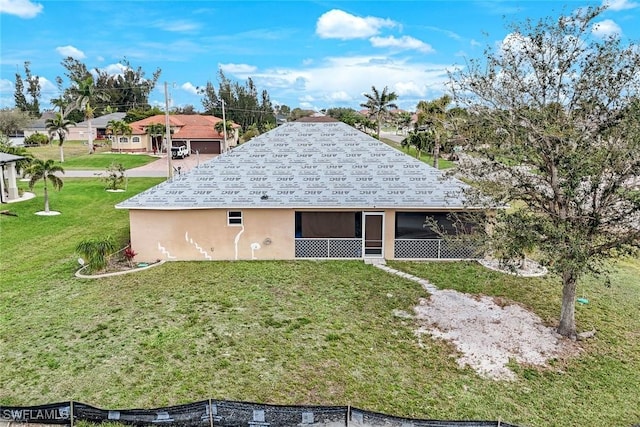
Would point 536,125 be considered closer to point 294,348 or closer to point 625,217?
point 625,217

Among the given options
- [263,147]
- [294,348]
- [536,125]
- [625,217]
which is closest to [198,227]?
[263,147]

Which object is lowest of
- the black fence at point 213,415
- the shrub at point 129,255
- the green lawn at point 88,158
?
the black fence at point 213,415

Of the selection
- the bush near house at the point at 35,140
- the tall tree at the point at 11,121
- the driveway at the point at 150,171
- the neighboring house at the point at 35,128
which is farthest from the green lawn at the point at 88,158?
the neighboring house at the point at 35,128

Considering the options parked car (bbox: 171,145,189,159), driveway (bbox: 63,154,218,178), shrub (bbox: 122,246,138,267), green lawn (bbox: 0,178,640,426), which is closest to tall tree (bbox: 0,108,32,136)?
parked car (bbox: 171,145,189,159)

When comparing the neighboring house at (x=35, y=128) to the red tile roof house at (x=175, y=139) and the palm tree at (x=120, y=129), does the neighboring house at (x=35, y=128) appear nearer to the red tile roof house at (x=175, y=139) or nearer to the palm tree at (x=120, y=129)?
the red tile roof house at (x=175, y=139)

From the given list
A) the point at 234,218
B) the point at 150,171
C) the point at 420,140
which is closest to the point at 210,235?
the point at 234,218

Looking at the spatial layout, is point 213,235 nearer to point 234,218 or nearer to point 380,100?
point 234,218
